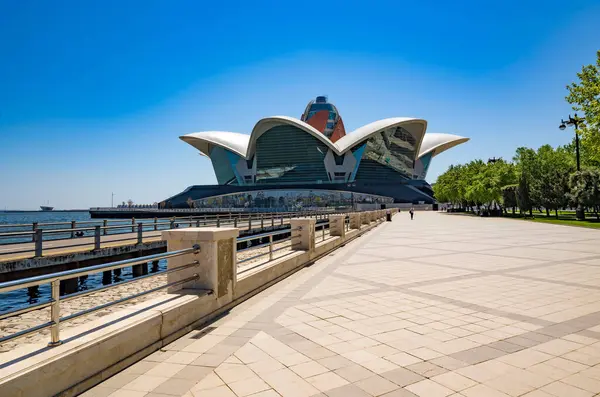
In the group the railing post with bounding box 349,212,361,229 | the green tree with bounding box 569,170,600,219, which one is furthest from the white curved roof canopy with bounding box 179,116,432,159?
the railing post with bounding box 349,212,361,229

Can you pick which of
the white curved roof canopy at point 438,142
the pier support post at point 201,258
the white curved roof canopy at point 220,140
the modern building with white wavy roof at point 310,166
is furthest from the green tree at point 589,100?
the white curved roof canopy at point 438,142

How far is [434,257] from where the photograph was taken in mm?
13938

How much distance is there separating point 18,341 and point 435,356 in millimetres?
10924

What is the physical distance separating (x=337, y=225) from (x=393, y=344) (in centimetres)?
1383

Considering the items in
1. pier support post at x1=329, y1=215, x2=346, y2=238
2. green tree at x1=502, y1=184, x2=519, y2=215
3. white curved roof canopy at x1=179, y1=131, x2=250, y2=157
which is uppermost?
white curved roof canopy at x1=179, y1=131, x2=250, y2=157

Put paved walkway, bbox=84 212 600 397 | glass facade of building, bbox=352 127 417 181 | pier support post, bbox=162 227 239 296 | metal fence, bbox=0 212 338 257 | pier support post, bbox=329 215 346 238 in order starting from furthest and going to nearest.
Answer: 1. glass facade of building, bbox=352 127 417 181
2. pier support post, bbox=329 215 346 238
3. metal fence, bbox=0 212 338 257
4. pier support post, bbox=162 227 239 296
5. paved walkway, bbox=84 212 600 397

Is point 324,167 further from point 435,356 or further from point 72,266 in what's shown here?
point 435,356

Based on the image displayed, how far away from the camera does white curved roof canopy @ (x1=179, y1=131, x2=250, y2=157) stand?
120688mm

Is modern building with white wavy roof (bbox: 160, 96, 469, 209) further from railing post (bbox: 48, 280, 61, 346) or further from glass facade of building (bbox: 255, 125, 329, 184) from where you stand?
railing post (bbox: 48, 280, 61, 346)

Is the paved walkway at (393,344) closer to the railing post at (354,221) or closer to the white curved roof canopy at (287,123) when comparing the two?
the railing post at (354,221)

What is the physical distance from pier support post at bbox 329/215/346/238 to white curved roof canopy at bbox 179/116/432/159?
9072cm

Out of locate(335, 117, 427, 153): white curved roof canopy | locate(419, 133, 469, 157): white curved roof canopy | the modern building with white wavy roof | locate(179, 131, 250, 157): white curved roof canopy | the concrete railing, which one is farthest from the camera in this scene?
locate(419, 133, 469, 157): white curved roof canopy

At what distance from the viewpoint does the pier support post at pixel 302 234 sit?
508 inches

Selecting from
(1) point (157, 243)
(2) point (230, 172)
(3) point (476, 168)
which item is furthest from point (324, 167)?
(1) point (157, 243)
